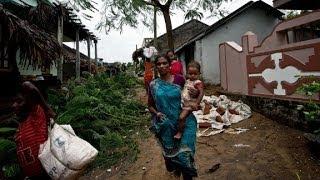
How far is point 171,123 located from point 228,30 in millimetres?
14830

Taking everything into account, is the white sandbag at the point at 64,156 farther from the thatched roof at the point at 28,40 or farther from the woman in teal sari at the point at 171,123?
the thatched roof at the point at 28,40

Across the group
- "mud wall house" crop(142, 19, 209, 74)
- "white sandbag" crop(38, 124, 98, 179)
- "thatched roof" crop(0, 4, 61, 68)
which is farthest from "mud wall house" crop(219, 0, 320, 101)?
"mud wall house" crop(142, 19, 209, 74)

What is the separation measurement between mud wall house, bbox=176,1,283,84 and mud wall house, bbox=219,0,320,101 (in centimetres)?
597

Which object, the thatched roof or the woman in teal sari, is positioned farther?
the thatched roof

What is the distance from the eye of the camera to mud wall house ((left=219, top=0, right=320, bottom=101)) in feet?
21.7

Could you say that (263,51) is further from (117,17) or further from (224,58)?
(117,17)

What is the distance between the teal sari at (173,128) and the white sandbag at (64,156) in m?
0.76

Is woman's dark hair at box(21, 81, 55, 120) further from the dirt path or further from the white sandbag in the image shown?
the dirt path

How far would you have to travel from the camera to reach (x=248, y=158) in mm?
5723

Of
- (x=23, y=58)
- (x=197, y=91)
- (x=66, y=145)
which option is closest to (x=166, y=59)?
(x=197, y=91)

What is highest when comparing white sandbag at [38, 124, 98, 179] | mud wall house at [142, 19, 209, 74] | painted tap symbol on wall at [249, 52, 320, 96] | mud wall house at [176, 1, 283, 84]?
mud wall house at [142, 19, 209, 74]

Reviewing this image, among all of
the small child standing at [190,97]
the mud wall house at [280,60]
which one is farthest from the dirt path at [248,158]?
the small child standing at [190,97]

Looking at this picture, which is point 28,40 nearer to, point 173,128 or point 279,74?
point 173,128

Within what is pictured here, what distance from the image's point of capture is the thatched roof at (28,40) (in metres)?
6.93
